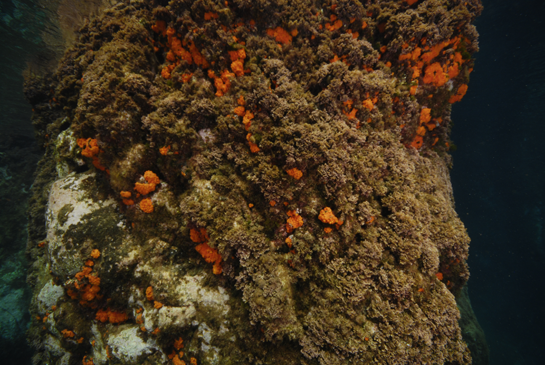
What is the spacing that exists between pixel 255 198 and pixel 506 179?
1795 inches

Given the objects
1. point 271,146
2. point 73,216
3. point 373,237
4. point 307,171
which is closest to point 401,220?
point 373,237

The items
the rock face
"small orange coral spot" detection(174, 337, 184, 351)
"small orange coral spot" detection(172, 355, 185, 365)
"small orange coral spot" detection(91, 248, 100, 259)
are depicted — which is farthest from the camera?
"small orange coral spot" detection(91, 248, 100, 259)

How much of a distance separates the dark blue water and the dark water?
5.0 inches

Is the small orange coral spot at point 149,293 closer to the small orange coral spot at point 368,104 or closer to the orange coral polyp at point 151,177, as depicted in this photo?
the orange coral polyp at point 151,177

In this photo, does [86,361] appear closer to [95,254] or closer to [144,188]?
[95,254]

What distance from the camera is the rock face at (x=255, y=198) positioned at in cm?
450

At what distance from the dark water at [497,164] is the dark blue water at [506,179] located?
13 centimetres

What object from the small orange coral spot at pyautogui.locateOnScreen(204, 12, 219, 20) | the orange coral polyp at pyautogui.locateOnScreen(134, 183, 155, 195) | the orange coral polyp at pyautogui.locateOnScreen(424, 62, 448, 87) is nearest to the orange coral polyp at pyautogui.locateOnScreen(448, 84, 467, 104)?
the orange coral polyp at pyautogui.locateOnScreen(424, 62, 448, 87)

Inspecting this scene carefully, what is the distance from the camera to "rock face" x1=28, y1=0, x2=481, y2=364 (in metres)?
4.50

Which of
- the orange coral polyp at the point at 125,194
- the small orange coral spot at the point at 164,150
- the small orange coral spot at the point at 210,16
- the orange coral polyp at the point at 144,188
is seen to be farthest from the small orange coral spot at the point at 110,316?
the small orange coral spot at the point at 210,16

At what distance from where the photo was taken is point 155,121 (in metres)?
5.32

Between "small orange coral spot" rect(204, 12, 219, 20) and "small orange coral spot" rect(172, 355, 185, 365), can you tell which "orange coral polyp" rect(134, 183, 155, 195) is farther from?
"small orange coral spot" rect(204, 12, 219, 20)

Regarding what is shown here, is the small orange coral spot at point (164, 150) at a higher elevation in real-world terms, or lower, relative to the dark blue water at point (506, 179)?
higher

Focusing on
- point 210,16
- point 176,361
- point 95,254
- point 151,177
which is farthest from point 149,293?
point 210,16
